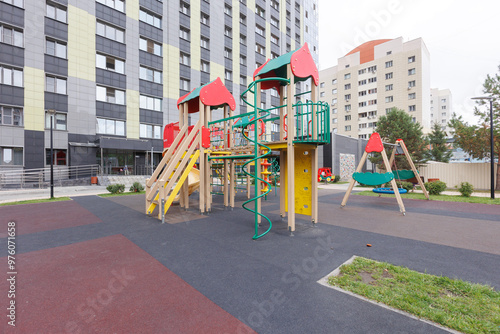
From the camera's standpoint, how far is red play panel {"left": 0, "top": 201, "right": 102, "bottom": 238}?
6302mm

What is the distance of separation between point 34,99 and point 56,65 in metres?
3.37

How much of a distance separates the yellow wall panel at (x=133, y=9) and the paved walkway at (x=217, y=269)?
23077 mm

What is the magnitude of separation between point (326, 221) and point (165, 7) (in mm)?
28138

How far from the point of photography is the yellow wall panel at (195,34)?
26172 mm

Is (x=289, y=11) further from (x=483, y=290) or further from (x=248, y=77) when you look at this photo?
(x=483, y=290)

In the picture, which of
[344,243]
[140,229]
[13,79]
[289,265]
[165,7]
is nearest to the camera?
[289,265]

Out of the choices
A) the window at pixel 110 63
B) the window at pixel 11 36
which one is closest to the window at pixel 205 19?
the window at pixel 110 63

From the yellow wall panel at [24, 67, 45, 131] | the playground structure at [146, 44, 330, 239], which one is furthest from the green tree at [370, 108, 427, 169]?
the yellow wall panel at [24, 67, 45, 131]

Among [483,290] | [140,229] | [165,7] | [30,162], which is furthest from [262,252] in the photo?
[165,7]

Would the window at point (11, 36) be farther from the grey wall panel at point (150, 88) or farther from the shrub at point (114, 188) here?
the shrub at point (114, 188)

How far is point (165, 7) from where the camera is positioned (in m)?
24.4

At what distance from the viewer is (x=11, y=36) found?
57.7ft

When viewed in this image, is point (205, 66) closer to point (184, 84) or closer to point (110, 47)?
point (184, 84)

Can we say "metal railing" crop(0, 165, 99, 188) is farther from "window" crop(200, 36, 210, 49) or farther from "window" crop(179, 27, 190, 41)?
"window" crop(200, 36, 210, 49)
